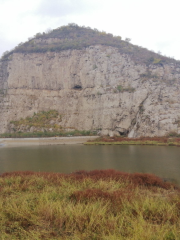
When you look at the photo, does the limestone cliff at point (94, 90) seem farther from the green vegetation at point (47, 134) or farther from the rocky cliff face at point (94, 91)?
the green vegetation at point (47, 134)

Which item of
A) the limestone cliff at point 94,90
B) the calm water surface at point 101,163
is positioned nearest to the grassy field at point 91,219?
the calm water surface at point 101,163

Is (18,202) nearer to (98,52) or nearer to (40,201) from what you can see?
(40,201)

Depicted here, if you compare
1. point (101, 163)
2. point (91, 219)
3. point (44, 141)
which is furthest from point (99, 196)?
point (44, 141)

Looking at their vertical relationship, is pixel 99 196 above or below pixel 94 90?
below

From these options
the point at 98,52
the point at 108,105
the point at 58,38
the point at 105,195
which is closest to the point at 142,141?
the point at 108,105

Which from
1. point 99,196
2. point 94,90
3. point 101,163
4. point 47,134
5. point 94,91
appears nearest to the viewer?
point 99,196

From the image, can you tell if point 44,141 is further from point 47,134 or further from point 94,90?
point 94,90

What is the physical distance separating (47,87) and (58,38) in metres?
21.2

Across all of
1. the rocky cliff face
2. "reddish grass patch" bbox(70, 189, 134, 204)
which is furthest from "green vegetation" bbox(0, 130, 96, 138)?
"reddish grass patch" bbox(70, 189, 134, 204)

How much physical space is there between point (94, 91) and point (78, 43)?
66.6 ft

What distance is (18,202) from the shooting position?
219 inches

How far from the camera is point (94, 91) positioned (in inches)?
2051

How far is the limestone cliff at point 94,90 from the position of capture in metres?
42.6

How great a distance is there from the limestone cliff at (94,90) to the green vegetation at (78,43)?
1799mm
